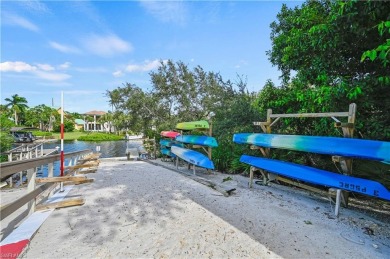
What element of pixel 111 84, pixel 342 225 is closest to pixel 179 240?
pixel 342 225

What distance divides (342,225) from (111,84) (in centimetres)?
2476

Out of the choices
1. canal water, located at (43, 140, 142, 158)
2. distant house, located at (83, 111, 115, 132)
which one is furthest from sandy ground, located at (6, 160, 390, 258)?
distant house, located at (83, 111, 115, 132)

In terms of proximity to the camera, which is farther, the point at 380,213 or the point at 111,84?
the point at 111,84

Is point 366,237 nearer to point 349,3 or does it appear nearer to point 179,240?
point 179,240

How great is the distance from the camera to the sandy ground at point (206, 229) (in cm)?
247

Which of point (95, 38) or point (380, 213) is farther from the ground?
point (95, 38)

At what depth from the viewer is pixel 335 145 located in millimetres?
3602

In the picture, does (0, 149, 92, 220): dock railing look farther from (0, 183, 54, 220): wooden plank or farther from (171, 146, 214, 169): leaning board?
(171, 146, 214, 169): leaning board

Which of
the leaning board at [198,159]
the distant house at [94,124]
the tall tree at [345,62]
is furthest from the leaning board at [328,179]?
the distant house at [94,124]

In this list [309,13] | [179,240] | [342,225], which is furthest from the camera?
[309,13]

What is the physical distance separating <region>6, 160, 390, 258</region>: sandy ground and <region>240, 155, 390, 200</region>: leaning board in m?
0.57

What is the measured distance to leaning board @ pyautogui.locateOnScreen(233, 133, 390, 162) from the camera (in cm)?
303

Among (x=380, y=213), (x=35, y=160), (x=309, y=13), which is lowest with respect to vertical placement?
(x=380, y=213)

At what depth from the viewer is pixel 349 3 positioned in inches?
129
